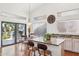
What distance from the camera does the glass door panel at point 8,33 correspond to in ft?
5.79

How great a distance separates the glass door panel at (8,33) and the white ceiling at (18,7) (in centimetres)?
22

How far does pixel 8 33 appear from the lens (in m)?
1.81

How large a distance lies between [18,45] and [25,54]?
Answer: 21cm

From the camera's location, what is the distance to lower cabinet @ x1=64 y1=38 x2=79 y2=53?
1775 mm

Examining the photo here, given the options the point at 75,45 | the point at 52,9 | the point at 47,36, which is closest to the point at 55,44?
the point at 47,36

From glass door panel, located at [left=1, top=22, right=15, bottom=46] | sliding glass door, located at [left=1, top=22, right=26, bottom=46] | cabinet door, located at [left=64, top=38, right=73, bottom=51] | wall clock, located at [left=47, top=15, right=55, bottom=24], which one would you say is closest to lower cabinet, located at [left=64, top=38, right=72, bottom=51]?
cabinet door, located at [left=64, top=38, right=73, bottom=51]

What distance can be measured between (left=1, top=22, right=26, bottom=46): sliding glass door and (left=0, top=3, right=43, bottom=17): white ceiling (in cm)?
20

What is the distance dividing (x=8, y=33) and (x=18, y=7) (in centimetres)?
47

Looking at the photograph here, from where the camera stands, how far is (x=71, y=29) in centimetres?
179

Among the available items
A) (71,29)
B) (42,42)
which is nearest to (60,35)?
(71,29)

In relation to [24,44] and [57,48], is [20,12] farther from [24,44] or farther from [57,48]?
[57,48]

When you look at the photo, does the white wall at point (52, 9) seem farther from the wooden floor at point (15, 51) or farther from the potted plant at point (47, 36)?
the wooden floor at point (15, 51)

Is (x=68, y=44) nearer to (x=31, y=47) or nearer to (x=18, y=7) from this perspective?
(x=31, y=47)

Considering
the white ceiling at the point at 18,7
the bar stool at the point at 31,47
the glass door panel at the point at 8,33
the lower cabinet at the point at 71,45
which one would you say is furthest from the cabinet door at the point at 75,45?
the glass door panel at the point at 8,33
